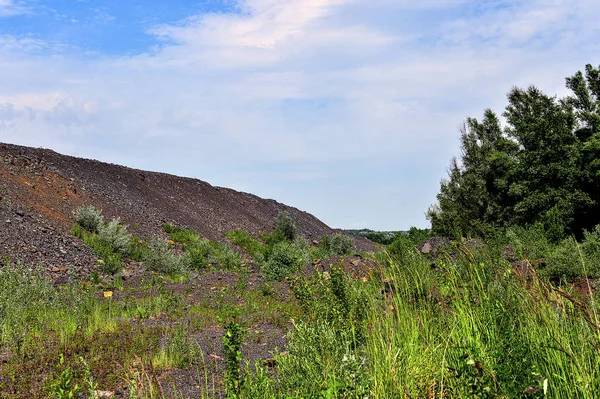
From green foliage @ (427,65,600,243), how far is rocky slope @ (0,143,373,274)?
899cm

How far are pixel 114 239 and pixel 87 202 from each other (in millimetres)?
4745

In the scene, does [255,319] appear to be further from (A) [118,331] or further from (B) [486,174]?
(B) [486,174]

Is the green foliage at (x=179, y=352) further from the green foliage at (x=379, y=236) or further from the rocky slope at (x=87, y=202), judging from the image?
the green foliage at (x=379, y=236)

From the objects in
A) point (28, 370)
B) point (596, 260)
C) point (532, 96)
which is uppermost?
point (532, 96)

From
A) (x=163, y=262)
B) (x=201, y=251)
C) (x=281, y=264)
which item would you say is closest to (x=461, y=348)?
(x=281, y=264)

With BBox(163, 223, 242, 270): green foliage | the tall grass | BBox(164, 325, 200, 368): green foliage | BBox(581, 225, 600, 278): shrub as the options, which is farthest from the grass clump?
BBox(581, 225, 600, 278): shrub

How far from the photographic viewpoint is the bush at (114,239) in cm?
1670

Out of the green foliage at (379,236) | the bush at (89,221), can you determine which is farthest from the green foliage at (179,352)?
the green foliage at (379,236)

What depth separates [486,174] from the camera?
2533cm

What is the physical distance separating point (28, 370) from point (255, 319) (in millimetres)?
3643

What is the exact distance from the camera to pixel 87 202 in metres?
20.9

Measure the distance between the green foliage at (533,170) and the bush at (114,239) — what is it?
9578mm

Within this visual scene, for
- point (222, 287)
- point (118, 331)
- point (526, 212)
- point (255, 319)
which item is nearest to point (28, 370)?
point (118, 331)

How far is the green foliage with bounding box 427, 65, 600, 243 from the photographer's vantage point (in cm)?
1942
